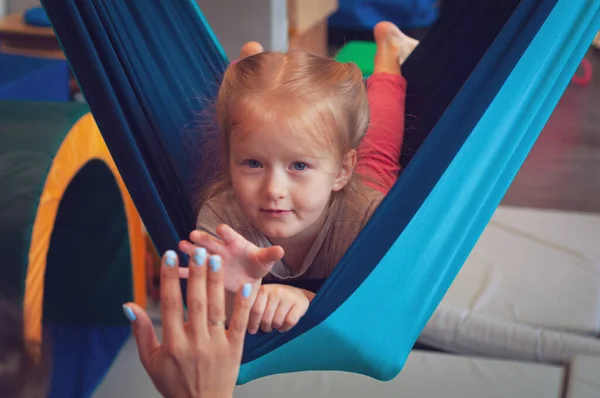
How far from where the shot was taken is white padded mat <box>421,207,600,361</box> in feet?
6.13

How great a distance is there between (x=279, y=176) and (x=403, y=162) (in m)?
0.42

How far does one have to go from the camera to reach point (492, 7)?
1377 mm

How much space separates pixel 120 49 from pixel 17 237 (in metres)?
0.34

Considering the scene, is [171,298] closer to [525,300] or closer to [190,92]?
[190,92]

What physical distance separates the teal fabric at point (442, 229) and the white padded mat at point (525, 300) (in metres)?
0.92

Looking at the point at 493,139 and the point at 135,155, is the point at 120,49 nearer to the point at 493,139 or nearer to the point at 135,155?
the point at 135,155

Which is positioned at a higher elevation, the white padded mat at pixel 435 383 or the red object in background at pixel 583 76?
the white padded mat at pixel 435 383

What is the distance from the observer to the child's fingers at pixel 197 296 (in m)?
0.73

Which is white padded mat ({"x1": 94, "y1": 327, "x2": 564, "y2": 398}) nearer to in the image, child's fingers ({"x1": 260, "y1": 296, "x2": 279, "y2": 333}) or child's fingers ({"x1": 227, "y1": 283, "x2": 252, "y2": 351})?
child's fingers ({"x1": 260, "y1": 296, "x2": 279, "y2": 333})

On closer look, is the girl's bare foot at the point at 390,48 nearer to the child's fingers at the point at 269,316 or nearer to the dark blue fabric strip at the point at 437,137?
the dark blue fabric strip at the point at 437,137

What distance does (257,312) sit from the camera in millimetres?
891

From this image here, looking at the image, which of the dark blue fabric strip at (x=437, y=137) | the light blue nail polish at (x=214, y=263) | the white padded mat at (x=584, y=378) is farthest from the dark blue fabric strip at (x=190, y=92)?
the white padded mat at (x=584, y=378)

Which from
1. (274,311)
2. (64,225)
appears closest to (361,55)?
(64,225)

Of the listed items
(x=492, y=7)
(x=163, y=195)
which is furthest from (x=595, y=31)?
(x=163, y=195)
